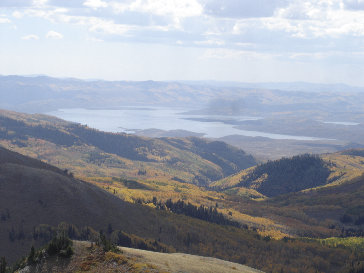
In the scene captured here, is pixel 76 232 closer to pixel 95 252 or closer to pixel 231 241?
pixel 231 241

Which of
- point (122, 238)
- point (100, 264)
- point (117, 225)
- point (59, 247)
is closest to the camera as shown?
point (100, 264)

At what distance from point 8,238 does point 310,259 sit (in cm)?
10039

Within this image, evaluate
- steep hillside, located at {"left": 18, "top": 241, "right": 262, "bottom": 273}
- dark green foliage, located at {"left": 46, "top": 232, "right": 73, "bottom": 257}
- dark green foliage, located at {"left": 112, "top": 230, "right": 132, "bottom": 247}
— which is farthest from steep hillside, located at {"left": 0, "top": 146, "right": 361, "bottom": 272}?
steep hillside, located at {"left": 18, "top": 241, "right": 262, "bottom": 273}

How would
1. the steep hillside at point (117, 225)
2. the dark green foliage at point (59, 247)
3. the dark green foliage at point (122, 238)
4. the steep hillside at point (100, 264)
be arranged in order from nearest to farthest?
1. the steep hillside at point (100, 264)
2. the dark green foliage at point (59, 247)
3. the steep hillside at point (117, 225)
4. the dark green foliage at point (122, 238)

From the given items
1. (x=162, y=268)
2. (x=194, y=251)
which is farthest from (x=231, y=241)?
(x=162, y=268)

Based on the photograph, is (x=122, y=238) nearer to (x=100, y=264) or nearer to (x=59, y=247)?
(x=59, y=247)

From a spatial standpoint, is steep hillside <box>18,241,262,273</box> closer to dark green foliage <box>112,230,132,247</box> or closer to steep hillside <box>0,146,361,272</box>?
steep hillside <box>0,146,361,272</box>

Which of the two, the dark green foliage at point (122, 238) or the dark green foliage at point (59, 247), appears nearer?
the dark green foliage at point (59, 247)

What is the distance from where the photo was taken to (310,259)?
158000 millimetres

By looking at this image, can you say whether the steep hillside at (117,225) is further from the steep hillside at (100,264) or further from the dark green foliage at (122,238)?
the steep hillside at (100,264)

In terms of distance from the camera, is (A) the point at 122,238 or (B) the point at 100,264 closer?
(B) the point at 100,264

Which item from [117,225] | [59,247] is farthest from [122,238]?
[59,247]

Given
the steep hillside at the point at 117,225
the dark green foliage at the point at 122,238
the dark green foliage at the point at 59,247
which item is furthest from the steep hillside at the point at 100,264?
the dark green foliage at the point at 122,238

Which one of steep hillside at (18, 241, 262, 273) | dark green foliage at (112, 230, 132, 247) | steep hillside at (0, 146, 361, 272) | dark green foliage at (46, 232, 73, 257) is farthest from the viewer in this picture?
dark green foliage at (112, 230, 132, 247)
